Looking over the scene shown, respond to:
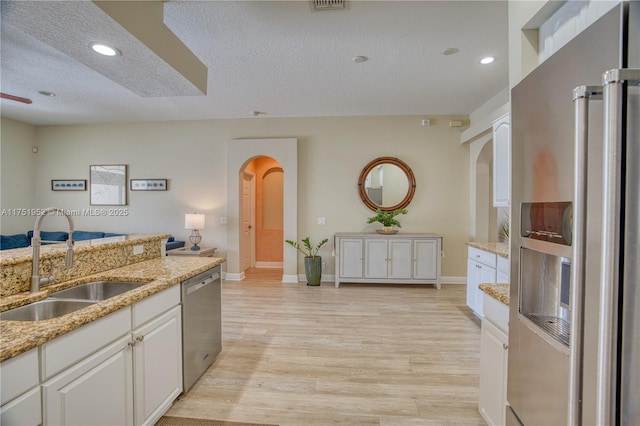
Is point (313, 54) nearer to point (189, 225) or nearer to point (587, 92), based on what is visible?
point (587, 92)

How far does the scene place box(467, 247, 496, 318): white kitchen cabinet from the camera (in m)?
3.10

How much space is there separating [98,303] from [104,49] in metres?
1.64

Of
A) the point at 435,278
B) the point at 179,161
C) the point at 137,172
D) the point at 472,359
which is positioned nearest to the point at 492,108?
the point at 435,278

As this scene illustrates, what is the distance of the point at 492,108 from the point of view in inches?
165

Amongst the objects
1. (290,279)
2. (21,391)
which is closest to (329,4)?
(21,391)

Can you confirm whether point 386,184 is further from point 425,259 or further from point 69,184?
point 69,184

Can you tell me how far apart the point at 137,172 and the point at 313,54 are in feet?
14.4

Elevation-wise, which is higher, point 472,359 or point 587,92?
point 587,92

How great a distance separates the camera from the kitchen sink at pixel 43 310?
4.53ft

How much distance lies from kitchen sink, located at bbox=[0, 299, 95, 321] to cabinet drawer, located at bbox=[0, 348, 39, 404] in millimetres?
518

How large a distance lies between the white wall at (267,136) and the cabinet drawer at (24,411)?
169 inches

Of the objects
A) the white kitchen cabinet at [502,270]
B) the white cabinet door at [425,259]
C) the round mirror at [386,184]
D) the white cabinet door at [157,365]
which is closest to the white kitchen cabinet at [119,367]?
the white cabinet door at [157,365]

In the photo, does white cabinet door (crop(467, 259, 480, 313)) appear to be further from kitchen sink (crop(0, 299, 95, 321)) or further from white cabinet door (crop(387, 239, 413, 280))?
kitchen sink (crop(0, 299, 95, 321))

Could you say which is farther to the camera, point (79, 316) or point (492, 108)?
point (492, 108)
